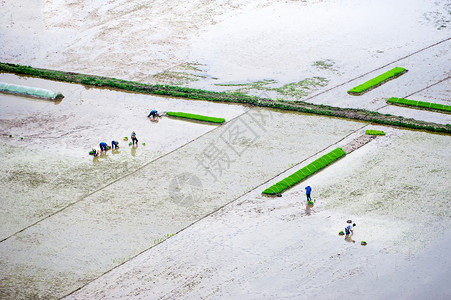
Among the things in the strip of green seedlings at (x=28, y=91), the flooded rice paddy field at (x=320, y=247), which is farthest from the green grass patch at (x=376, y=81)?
the strip of green seedlings at (x=28, y=91)

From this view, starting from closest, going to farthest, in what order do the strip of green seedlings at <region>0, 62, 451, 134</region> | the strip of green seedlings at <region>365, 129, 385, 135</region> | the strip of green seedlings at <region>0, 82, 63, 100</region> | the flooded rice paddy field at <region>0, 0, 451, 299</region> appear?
the flooded rice paddy field at <region>0, 0, 451, 299</region>, the strip of green seedlings at <region>365, 129, 385, 135</region>, the strip of green seedlings at <region>0, 62, 451, 134</region>, the strip of green seedlings at <region>0, 82, 63, 100</region>

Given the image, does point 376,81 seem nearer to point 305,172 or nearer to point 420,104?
point 420,104

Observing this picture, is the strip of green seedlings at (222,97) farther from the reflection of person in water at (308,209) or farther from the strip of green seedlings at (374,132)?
the reflection of person in water at (308,209)

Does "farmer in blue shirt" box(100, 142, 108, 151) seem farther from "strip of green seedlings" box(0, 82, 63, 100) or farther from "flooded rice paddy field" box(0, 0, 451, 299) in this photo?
"strip of green seedlings" box(0, 82, 63, 100)

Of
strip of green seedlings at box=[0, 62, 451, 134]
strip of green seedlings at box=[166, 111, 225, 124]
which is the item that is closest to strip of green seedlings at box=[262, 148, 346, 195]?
strip of green seedlings at box=[0, 62, 451, 134]

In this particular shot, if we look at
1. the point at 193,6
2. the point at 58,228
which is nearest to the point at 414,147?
the point at 58,228

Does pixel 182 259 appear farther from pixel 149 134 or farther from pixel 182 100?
pixel 182 100

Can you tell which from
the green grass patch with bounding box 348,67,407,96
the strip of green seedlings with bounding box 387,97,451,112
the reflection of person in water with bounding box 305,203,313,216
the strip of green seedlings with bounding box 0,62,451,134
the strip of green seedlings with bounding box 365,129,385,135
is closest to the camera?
the reflection of person in water with bounding box 305,203,313,216
